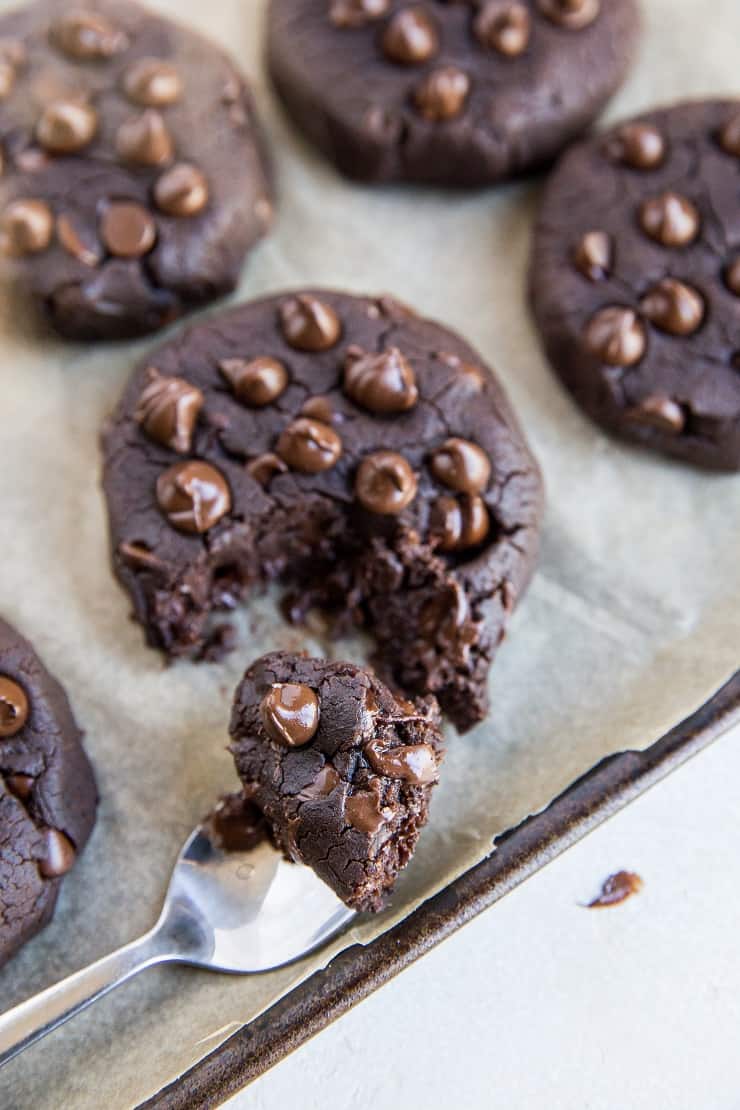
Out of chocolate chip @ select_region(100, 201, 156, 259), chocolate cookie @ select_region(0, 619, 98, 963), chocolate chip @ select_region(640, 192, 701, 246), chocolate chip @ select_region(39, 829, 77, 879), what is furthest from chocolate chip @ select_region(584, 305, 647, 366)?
chocolate chip @ select_region(39, 829, 77, 879)

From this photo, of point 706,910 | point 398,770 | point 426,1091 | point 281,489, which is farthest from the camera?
point 281,489

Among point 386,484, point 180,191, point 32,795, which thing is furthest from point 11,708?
point 180,191

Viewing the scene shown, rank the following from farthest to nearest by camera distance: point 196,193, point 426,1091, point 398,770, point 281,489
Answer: point 196,193 → point 281,489 → point 426,1091 → point 398,770

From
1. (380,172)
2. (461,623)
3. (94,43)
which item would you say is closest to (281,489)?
(461,623)

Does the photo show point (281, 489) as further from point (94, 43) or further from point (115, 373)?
point (94, 43)

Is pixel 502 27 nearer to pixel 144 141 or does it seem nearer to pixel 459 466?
pixel 144 141

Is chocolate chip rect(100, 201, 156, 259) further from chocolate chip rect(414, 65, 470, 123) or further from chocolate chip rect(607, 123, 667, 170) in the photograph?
chocolate chip rect(607, 123, 667, 170)

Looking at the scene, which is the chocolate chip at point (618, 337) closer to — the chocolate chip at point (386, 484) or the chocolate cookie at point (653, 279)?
the chocolate cookie at point (653, 279)
